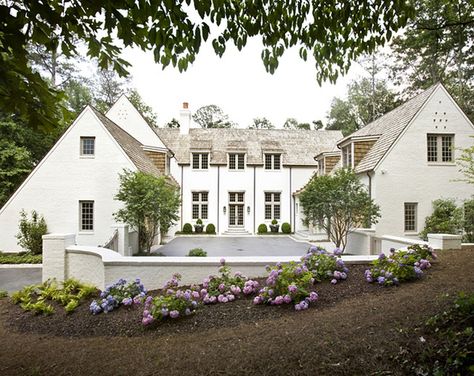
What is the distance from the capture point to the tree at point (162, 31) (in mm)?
2908

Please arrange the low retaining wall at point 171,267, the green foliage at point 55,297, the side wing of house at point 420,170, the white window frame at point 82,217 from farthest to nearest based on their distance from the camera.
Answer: the white window frame at point 82,217 < the side wing of house at point 420,170 < the low retaining wall at point 171,267 < the green foliage at point 55,297

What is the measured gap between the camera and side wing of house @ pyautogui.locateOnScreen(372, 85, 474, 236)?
52.7ft

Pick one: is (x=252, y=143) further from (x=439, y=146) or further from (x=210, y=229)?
(x=439, y=146)

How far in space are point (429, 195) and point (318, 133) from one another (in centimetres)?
1621

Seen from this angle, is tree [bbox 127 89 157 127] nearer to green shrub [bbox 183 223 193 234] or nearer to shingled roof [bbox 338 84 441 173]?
green shrub [bbox 183 223 193 234]

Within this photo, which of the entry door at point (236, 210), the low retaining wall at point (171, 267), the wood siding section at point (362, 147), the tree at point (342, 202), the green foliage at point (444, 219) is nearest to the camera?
the low retaining wall at point (171, 267)

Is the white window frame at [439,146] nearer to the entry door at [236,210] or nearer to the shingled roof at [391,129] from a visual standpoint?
the shingled roof at [391,129]

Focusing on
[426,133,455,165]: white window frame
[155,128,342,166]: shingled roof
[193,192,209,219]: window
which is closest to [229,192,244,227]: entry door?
[193,192,209,219]: window

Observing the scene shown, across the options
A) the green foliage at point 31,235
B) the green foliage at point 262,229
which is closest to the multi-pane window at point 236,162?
the green foliage at point 262,229

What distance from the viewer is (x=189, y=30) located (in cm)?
340

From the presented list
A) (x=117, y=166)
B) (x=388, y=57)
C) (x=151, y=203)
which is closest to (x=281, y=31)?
(x=151, y=203)

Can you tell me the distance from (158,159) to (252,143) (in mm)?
10014

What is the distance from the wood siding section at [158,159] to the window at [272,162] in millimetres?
9196

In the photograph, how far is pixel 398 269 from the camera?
5.29 meters
